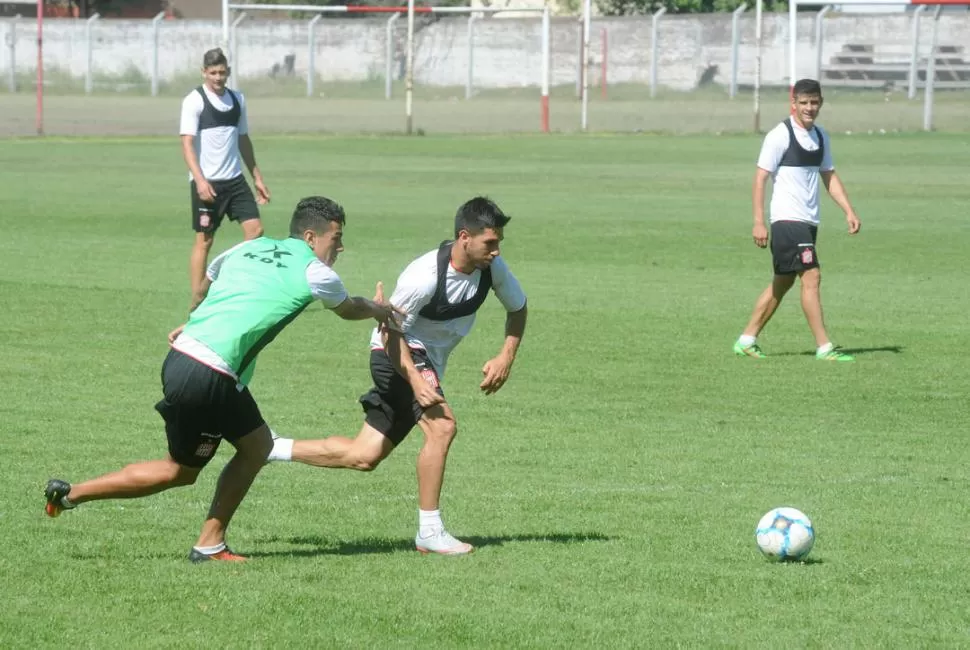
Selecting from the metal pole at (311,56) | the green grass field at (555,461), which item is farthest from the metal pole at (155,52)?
the green grass field at (555,461)

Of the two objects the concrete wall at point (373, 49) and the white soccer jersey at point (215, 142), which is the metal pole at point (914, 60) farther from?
the white soccer jersey at point (215, 142)

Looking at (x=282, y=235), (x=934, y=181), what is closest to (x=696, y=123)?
(x=934, y=181)

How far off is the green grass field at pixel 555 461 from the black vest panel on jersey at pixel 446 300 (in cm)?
105

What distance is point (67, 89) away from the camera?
52.5 metres

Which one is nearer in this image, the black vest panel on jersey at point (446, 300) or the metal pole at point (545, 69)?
the black vest panel on jersey at point (446, 300)

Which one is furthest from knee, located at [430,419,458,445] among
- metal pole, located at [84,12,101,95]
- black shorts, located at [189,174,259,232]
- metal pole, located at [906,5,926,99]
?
metal pole, located at [84,12,101,95]

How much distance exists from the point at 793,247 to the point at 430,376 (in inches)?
255

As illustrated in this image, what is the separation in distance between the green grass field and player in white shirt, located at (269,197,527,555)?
1.17ft

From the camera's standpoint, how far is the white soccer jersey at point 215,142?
15.2 metres

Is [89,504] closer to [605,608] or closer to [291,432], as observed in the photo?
[291,432]

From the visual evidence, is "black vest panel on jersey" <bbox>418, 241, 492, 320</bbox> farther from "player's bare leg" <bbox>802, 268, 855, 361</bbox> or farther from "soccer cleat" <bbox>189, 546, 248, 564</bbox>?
"player's bare leg" <bbox>802, 268, 855, 361</bbox>

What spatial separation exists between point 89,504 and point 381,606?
235 cm

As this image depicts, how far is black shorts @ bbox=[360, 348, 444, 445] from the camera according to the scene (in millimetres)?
7230

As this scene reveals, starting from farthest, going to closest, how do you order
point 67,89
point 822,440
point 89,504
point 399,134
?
point 67,89, point 399,134, point 822,440, point 89,504
